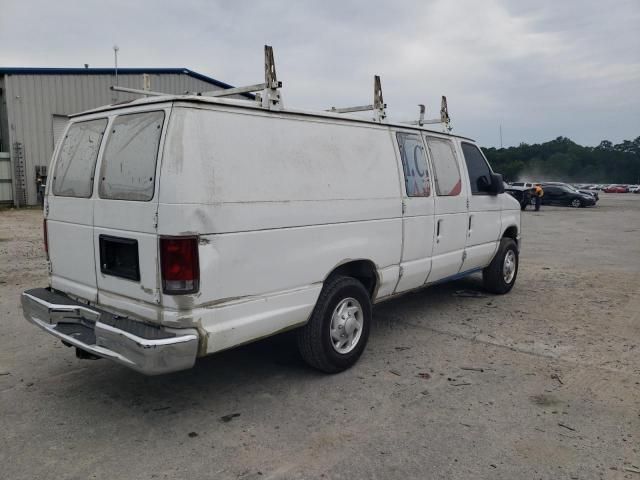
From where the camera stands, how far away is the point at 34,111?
74.0 ft

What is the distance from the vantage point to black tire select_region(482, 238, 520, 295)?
6949mm

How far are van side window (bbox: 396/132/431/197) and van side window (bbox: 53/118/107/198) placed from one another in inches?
103

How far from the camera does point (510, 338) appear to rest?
5.36 m

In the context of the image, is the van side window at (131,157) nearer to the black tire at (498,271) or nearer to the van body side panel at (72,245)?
the van body side panel at (72,245)

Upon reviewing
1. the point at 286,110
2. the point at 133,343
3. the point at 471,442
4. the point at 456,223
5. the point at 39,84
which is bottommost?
the point at 471,442

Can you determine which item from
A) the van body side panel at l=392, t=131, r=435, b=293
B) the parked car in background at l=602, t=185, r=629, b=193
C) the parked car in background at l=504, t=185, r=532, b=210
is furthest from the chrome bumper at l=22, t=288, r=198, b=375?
the parked car in background at l=602, t=185, r=629, b=193

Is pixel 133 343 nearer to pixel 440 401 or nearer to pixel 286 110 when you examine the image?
pixel 286 110

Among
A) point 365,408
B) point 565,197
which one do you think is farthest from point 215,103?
point 565,197

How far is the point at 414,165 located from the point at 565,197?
101 ft

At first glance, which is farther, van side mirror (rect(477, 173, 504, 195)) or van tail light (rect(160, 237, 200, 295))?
van side mirror (rect(477, 173, 504, 195))

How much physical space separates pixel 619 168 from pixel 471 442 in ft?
376

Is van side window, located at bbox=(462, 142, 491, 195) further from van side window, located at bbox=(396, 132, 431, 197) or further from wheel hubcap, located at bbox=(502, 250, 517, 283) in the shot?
wheel hubcap, located at bbox=(502, 250, 517, 283)

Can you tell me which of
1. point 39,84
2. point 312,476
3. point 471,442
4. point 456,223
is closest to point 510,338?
point 456,223

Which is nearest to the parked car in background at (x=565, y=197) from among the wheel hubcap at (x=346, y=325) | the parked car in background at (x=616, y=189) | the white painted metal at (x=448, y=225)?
the white painted metal at (x=448, y=225)
